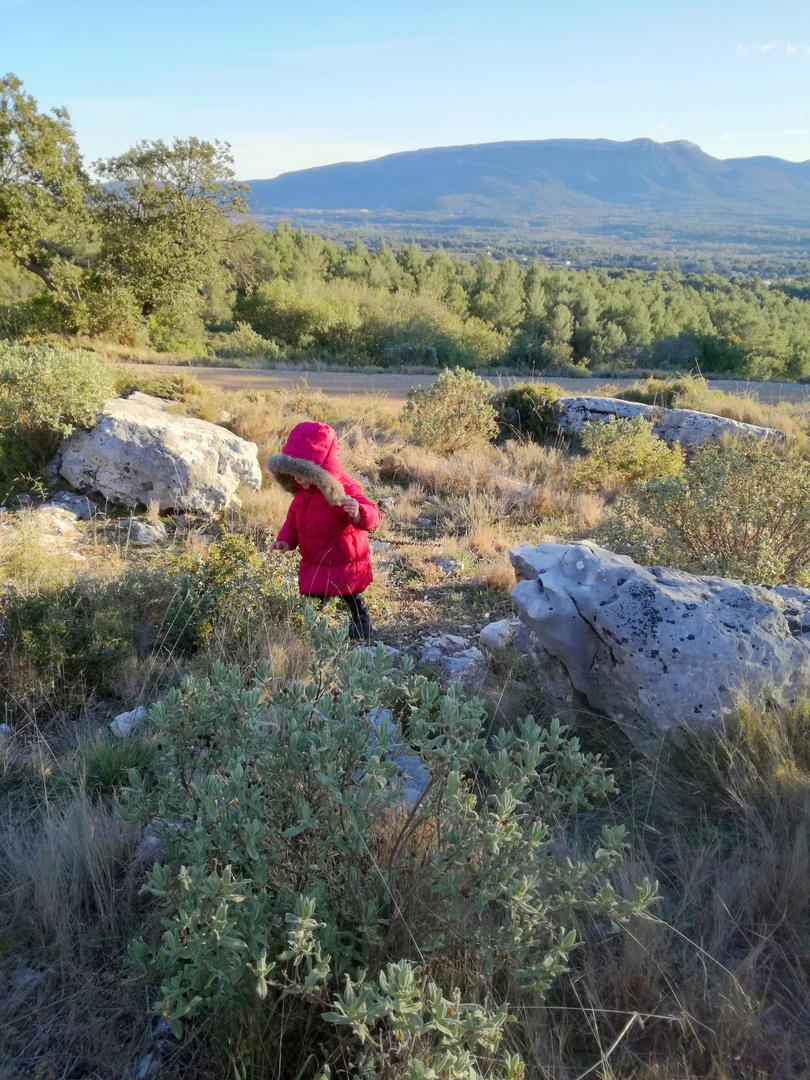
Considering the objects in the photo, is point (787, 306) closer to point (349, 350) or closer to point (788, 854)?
point (349, 350)

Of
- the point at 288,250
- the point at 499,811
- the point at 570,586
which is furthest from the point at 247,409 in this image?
the point at 288,250

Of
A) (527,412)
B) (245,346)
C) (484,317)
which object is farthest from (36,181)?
(484,317)

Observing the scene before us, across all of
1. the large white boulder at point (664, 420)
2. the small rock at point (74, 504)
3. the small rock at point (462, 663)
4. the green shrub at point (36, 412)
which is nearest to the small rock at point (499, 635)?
the small rock at point (462, 663)

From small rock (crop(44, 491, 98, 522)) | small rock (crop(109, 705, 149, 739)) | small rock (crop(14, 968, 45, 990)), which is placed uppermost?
small rock (crop(14, 968, 45, 990))

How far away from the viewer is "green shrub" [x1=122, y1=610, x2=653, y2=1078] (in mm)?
1419

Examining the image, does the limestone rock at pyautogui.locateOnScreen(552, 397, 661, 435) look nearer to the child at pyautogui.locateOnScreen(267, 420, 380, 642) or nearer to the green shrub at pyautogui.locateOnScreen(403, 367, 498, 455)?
the green shrub at pyautogui.locateOnScreen(403, 367, 498, 455)

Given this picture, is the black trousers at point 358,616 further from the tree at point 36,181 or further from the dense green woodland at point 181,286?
the tree at point 36,181

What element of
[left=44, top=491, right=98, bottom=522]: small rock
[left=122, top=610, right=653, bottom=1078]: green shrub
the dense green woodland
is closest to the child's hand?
Answer: [left=122, top=610, right=653, bottom=1078]: green shrub

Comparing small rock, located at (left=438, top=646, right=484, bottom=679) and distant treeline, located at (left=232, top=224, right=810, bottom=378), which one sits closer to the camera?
small rock, located at (left=438, top=646, right=484, bottom=679)

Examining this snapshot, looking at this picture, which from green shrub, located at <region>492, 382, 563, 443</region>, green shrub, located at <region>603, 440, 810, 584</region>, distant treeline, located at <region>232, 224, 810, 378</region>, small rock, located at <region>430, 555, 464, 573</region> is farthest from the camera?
distant treeline, located at <region>232, 224, 810, 378</region>

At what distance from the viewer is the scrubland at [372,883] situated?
1.51 meters

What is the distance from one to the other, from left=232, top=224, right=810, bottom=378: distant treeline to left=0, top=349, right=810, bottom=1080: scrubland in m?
18.2

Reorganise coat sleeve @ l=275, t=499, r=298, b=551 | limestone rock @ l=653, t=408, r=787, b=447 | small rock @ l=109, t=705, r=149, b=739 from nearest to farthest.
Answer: small rock @ l=109, t=705, r=149, b=739 < coat sleeve @ l=275, t=499, r=298, b=551 < limestone rock @ l=653, t=408, r=787, b=447

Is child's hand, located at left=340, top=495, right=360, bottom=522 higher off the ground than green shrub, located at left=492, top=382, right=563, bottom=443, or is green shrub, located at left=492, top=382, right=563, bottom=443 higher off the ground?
child's hand, located at left=340, top=495, right=360, bottom=522
